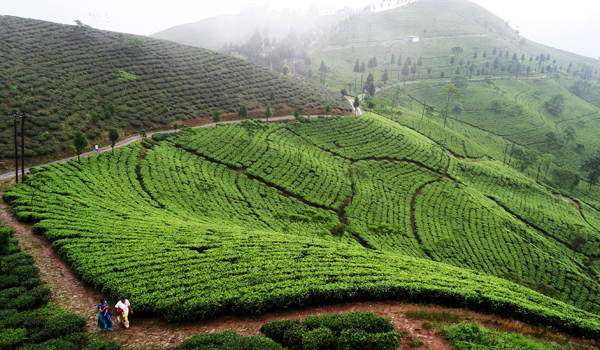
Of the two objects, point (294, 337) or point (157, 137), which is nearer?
point (294, 337)

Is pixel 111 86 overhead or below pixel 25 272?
overhead

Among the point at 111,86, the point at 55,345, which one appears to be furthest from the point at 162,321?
the point at 111,86

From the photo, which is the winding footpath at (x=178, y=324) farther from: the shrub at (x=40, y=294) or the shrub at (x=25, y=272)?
the shrub at (x=25, y=272)

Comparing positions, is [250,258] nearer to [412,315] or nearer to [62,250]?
[412,315]

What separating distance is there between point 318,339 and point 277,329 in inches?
76.2

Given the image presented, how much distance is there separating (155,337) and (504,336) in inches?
587

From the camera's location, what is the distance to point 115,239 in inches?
842

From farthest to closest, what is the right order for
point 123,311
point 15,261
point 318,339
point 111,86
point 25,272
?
point 111,86 → point 15,261 → point 25,272 → point 123,311 → point 318,339

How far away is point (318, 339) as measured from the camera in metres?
12.0

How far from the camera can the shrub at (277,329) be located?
1289cm

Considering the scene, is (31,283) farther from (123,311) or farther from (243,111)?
(243,111)

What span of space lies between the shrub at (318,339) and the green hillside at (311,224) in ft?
10.8

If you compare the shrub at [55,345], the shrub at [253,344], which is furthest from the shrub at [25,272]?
the shrub at [253,344]

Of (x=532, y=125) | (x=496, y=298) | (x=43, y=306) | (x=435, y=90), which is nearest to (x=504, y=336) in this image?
(x=496, y=298)
